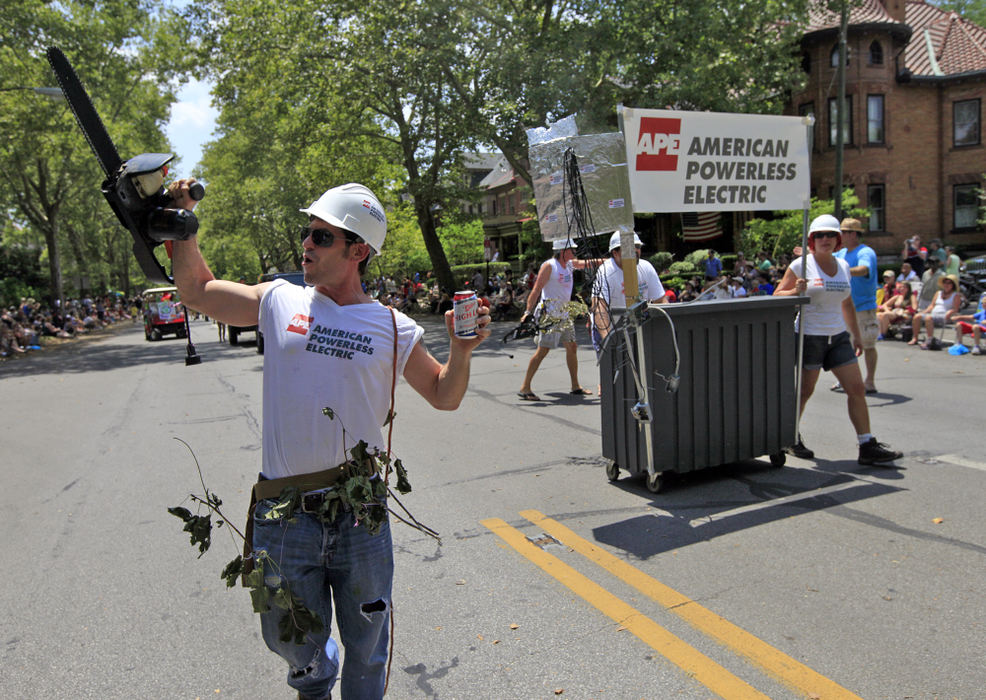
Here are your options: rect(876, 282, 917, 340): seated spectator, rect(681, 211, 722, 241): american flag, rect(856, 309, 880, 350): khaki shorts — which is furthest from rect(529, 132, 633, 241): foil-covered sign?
rect(681, 211, 722, 241): american flag

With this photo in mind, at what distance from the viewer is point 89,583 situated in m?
4.30

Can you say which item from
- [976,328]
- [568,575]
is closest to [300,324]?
[568,575]

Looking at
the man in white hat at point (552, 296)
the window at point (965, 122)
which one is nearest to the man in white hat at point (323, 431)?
the man in white hat at point (552, 296)

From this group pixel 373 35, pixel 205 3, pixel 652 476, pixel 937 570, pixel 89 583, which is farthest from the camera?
pixel 205 3

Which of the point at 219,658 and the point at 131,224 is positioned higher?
the point at 131,224

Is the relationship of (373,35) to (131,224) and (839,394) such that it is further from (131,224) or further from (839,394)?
(131,224)

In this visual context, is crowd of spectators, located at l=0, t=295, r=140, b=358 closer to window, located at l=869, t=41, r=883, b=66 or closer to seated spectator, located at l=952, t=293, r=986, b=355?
seated spectator, located at l=952, t=293, r=986, b=355

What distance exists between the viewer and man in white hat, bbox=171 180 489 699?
7.39 ft

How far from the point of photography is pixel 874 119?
27406mm

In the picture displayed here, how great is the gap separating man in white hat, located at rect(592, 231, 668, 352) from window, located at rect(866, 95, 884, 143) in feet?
80.6

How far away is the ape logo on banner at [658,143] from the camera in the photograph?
5340 millimetres

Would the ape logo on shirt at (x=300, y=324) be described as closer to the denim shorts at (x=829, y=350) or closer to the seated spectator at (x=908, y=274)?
the denim shorts at (x=829, y=350)

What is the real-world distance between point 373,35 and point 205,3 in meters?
6.86

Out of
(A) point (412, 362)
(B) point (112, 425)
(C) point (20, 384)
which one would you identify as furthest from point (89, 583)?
(C) point (20, 384)
